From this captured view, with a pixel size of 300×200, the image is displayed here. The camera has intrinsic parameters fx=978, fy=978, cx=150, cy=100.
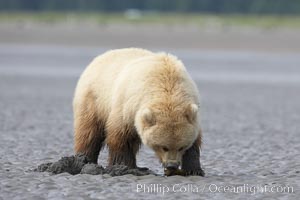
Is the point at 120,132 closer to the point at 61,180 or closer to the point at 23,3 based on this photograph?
the point at 61,180

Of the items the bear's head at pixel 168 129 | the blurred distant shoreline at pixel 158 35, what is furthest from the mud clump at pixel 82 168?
the blurred distant shoreline at pixel 158 35

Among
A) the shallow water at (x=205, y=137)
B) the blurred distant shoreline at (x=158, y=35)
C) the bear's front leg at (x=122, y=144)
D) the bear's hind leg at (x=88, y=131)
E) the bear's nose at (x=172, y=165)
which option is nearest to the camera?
the shallow water at (x=205, y=137)

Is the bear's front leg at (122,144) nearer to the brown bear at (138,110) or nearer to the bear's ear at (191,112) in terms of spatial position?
the brown bear at (138,110)

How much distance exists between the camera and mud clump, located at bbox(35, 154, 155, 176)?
8.48 m

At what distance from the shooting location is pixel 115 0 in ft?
A: 224

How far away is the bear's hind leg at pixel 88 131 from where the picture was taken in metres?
9.02

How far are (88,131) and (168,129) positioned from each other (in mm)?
1260

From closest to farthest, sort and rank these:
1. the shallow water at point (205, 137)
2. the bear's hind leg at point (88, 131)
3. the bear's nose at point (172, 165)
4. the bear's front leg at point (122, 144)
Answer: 1. the shallow water at point (205, 137)
2. the bear's nose at point (172, 165)
3. the bear's front leg at point (122, 144)
4. the bear's hind leg at point (88, 131)

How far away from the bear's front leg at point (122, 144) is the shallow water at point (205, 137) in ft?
0.85

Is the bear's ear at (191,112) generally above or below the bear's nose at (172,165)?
above

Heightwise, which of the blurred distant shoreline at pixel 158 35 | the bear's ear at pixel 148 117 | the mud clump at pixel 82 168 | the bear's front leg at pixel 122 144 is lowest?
the mud clump at pixel 82 168

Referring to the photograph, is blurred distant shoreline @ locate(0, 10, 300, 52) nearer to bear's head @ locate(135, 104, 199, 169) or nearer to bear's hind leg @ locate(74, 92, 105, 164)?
bear's hind leg @ locate(74, 92, 105, 164)

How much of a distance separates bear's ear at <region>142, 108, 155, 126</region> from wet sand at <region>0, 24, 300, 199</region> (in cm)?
52

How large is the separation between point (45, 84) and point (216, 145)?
10027 millimetres
